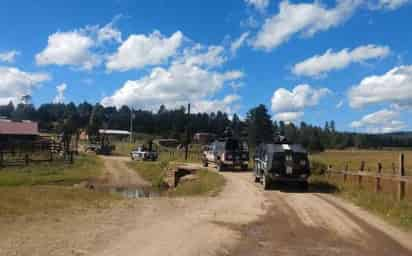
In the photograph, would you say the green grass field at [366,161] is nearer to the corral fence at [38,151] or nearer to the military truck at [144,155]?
the military truck at [144,155]

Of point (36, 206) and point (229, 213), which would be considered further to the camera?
point (36, 206)

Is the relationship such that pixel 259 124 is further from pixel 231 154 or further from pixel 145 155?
pixel 231 154

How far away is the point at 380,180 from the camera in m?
20.6

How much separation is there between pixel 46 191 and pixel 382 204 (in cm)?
1591

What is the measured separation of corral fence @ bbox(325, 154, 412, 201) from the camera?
54.5 ft

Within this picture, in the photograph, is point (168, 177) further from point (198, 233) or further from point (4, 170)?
point (198, 233)

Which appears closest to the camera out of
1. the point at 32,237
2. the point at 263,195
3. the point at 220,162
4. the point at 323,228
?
the point at 32,237

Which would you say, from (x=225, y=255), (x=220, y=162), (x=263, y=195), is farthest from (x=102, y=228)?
(x=220, y=162)

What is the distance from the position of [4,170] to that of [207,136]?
3336 inches

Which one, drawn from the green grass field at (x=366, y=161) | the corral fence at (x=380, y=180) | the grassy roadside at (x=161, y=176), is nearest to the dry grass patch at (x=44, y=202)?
the grassy roadside at (x=161, y=176)

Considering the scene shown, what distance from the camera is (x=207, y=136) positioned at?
403 ft

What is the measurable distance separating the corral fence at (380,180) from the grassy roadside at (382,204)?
50 cm

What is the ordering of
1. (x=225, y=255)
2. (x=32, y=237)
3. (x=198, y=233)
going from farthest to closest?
(x=198, y=233)
(x=32, y=237)
(x=225, y=255)

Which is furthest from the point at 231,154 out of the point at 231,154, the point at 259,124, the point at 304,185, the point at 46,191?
the point at 259,124
